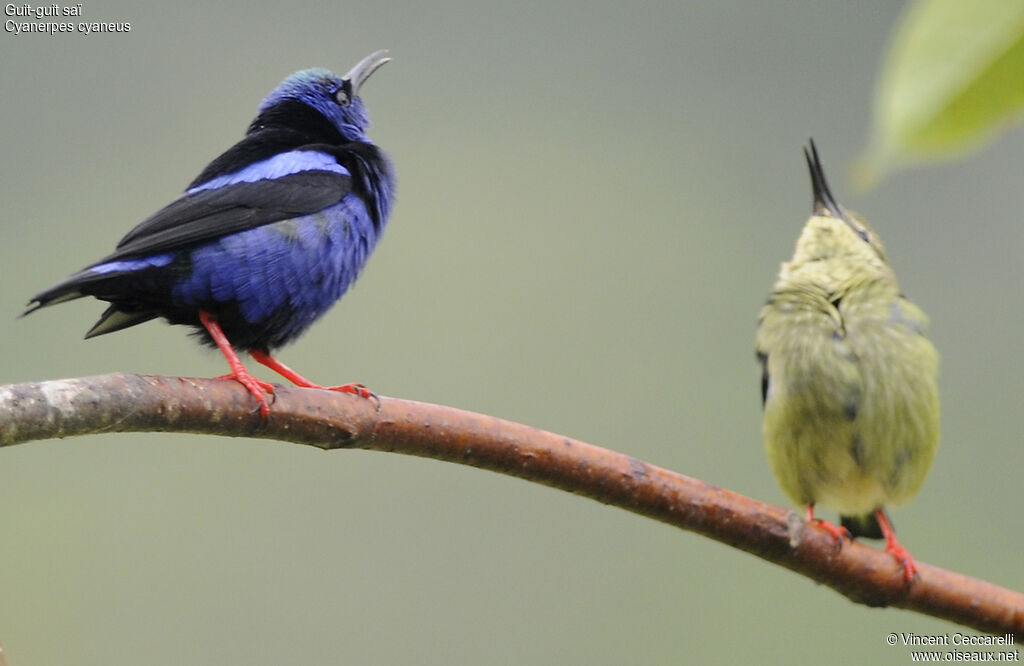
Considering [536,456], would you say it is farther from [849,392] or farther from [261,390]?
[849,392]

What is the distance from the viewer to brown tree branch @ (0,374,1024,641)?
6.82ft

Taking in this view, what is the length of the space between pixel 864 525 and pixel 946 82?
10.1ft

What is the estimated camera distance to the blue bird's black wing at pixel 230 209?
290 centimetres

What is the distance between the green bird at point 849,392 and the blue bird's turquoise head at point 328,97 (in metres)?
1.64

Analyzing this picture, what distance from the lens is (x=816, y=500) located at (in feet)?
10.6

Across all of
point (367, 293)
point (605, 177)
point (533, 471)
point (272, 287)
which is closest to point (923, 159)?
point (533, 471)

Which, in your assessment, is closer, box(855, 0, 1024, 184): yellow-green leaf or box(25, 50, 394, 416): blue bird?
box(855, 0, 1024, 184): yellow-green leaf

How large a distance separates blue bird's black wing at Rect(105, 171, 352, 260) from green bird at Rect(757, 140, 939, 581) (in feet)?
4.43

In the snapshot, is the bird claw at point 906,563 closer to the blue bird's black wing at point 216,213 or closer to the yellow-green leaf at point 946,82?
the blue bird's black wing at point 216,213

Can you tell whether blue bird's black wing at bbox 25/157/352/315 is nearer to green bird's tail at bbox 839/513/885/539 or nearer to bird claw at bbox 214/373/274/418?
bird claw at bbox 214/373/274/418

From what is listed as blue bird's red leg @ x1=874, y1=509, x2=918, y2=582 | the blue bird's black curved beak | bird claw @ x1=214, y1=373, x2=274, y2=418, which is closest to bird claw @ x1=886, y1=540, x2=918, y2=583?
blue bird's red leg @ x1=874, y1=509, x2=918, y2=582

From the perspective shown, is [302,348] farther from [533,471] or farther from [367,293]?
[533,471]

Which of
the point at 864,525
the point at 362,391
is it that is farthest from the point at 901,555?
the point at 362,391

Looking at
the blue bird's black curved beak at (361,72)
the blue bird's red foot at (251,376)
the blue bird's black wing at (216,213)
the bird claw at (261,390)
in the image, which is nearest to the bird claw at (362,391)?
the blue bird's red foot at (251,376)
